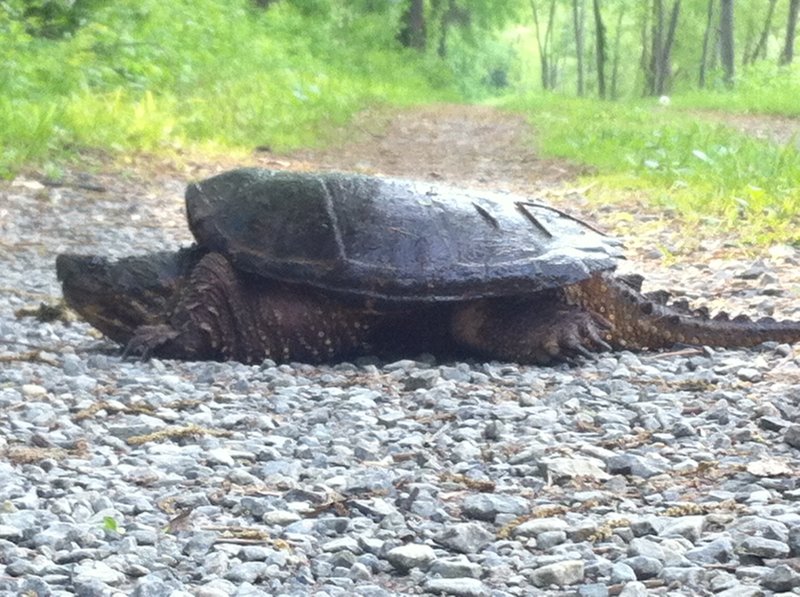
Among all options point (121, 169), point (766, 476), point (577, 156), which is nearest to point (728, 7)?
point (577, 156)

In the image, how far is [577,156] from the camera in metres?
11.0

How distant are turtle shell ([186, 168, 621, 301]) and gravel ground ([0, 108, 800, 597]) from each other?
0.30 metres

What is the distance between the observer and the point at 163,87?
11.4 metres

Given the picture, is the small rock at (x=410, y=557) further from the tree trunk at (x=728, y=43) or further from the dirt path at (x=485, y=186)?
the tree trunk at (x=728, y=43)

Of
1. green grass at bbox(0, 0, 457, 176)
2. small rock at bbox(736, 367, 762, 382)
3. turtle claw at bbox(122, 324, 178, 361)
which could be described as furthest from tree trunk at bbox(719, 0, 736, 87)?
turtle claw at bbox(122, 324, 178, 361)

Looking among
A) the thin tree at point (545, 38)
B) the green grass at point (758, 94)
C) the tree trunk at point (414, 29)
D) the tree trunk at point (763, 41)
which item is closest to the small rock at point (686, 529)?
the green grass at point (758, 94)

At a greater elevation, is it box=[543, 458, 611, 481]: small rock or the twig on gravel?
box=[543, 458, 611, 481]: small rock

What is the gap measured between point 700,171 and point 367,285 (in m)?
5.10

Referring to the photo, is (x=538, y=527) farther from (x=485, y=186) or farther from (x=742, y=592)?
(x=485, y=186)

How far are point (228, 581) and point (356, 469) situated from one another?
0.71m

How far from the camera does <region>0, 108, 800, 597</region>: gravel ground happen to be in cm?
197

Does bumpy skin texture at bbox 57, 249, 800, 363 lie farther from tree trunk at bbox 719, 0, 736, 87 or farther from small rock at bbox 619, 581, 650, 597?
tree trunk at bbox 719, 0, 736, 87

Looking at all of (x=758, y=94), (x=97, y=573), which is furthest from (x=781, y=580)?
(x=758, y=94)

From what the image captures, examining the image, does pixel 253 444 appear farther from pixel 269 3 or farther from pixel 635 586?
pixel 269 3
